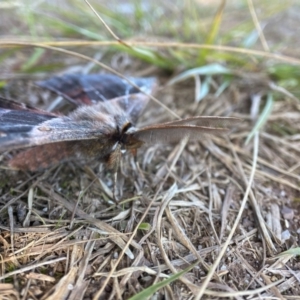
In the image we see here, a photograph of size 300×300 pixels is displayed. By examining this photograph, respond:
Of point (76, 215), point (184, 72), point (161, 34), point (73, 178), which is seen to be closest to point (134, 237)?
point (76, 215)

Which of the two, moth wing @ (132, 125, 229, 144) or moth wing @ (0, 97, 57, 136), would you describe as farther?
moth wing @ (132, 125, 229, 144)

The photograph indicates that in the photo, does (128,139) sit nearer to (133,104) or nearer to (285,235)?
(133,104)

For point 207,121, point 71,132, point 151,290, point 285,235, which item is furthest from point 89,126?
point 285,235

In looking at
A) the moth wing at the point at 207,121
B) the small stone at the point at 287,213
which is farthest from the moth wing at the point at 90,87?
the small stone at the point at 287,213

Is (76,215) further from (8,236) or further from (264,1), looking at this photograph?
(264,1)

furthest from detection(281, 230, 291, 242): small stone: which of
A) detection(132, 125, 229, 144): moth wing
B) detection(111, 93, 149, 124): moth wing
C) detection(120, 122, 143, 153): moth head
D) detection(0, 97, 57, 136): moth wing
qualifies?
detection(0, 97, 57, 136): moth wing

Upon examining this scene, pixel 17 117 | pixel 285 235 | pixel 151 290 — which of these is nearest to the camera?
pixel 151 290

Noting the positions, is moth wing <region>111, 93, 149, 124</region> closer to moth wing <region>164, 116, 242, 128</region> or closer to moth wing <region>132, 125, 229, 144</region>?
moth wing <region>132, 125, 229, 144</region>
